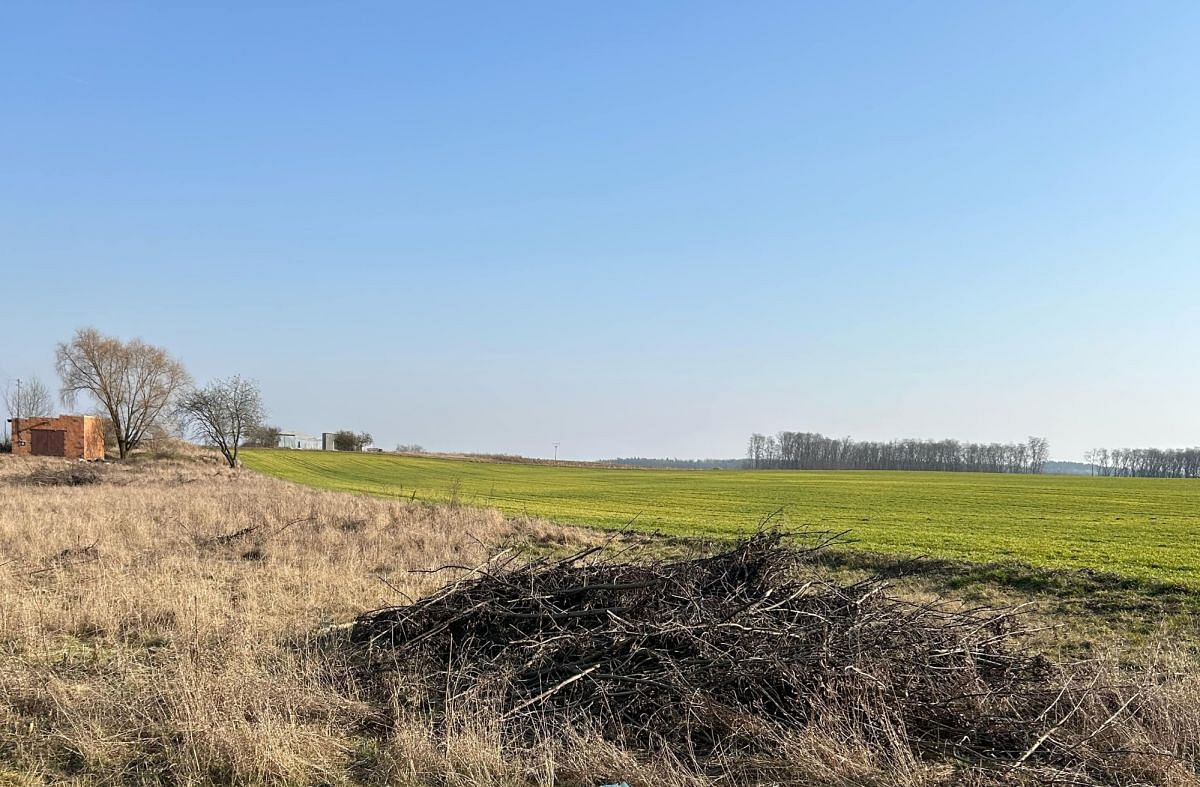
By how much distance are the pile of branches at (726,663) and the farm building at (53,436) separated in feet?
230

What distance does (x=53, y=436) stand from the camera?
63.6 metres

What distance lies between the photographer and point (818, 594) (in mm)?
8047

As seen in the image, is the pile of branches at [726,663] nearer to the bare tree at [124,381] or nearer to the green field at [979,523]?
the green field at [979,523]

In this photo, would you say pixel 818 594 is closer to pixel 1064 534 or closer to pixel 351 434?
pixel 1064 534

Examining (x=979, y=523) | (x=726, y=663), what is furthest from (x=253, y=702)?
(x=979, y=523)

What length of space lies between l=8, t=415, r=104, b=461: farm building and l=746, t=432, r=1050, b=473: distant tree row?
150 metres

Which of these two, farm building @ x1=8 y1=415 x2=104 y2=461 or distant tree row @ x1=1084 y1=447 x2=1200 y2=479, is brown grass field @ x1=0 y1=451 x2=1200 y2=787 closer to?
farm building @ x1=8 y1=415 x2=104 y2=461

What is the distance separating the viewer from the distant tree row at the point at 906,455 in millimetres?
177250

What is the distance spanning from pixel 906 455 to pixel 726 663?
191549 mm

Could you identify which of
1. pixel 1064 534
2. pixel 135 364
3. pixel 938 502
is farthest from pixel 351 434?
pixel 1064 534

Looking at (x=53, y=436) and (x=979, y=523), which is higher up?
(x=53, y=436)

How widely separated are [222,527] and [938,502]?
3549 centimetres

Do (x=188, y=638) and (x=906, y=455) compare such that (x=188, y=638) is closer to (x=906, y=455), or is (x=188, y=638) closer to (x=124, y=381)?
(x=124, y=381)

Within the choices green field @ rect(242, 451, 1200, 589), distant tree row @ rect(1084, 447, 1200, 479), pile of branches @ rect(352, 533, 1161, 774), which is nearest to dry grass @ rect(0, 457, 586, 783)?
pile of branches @ rect(352, 533, 1161, 774)
